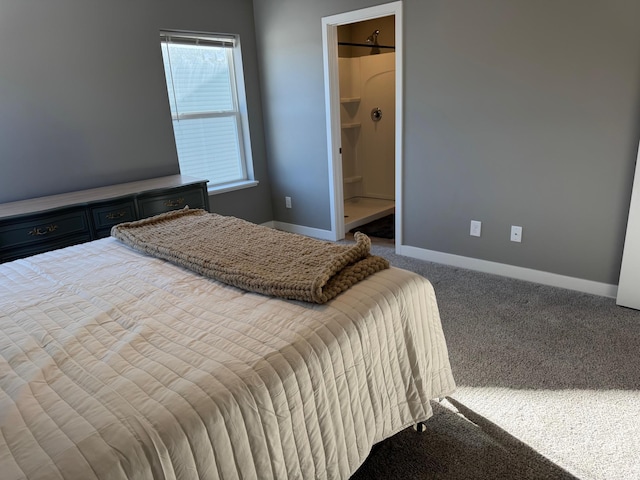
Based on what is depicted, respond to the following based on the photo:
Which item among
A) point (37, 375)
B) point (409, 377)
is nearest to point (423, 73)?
point (409, 377)

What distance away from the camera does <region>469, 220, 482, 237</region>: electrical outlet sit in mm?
3336

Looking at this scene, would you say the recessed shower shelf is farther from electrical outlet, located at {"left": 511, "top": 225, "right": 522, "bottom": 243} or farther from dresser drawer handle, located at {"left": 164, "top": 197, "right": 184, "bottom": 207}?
electrical outlet, located at {"left": 511, "top": 225, "right": 522, "bottom": 243}

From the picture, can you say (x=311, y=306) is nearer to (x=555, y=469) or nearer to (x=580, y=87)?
(x=555, y=469)

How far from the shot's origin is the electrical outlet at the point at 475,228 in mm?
3336

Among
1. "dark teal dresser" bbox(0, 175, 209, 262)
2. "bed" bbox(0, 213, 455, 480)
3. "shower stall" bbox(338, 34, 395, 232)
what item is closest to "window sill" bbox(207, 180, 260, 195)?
"dark teal dresser" bbox(0, 175, 209, 262)

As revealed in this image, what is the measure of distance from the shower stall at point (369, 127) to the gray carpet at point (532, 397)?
2.69m

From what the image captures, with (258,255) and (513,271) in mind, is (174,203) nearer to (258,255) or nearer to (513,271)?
(258,255)

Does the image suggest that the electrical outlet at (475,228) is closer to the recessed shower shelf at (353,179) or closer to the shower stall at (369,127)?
the shower stall at (369,127)

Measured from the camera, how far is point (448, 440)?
5.81 ft

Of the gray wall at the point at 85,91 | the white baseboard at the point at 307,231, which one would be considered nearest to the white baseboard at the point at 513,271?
the white baseboard at the point at 307,231

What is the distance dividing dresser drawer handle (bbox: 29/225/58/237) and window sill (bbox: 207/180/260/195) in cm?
157

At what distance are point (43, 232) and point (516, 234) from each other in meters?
3.17

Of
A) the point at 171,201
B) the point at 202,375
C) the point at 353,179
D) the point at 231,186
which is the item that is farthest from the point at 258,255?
the point at 353,179

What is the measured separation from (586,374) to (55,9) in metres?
3.97
